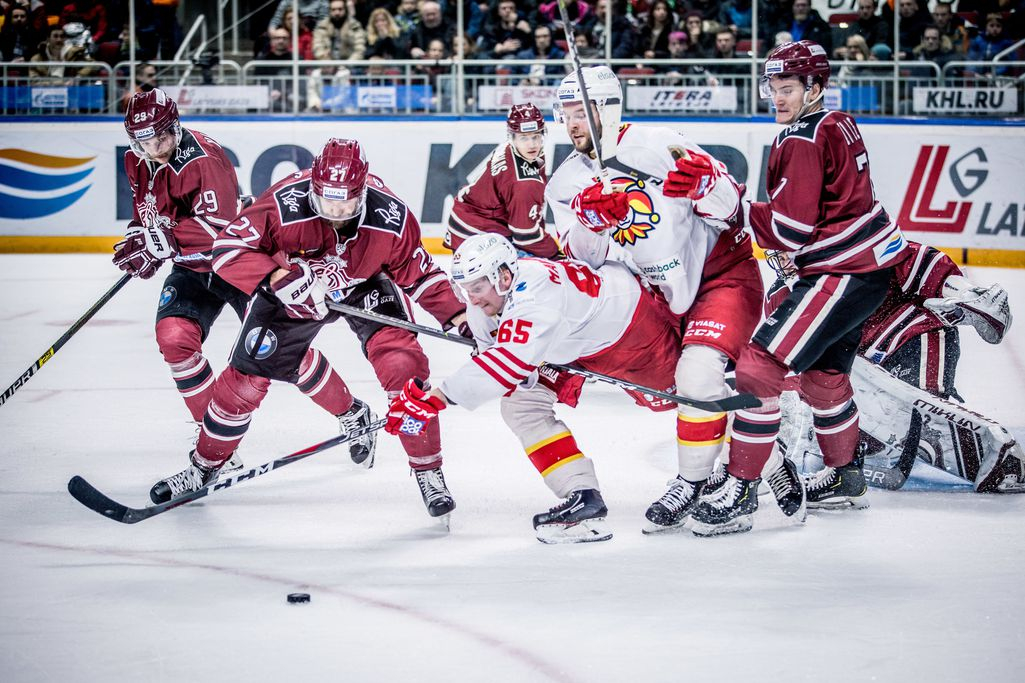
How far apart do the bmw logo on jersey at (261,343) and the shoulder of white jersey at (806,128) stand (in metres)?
1.62

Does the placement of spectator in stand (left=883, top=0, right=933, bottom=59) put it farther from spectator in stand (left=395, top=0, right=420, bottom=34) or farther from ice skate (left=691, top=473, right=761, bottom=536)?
ice skate (left=691, top=473, right=761, bottom=536)

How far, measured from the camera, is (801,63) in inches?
143

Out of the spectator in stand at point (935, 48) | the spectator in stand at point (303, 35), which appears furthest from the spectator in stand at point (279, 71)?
the spectator in stand at point (935, 48)

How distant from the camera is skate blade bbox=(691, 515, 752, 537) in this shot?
366 centimetres

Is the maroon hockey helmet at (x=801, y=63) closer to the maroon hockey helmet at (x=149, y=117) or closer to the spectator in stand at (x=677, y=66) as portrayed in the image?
the maroon hockey helmet at (x=149, y=117)

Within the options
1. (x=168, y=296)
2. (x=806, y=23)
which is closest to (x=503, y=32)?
(x=806, y=23)

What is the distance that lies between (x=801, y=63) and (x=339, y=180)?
136 centimetres

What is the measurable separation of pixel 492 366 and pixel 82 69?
7.89 metres

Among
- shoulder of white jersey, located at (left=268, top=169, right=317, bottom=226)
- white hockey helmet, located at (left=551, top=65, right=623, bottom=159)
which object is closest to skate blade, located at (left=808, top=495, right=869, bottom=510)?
white hockey helmet, located at (left=551, top=65, right=623, bottom=159)

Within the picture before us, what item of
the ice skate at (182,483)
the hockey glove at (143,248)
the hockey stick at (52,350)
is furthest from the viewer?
the hockey glove at (143,248)

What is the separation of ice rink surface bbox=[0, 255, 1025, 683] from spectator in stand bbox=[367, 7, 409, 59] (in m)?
Answer: 5.53

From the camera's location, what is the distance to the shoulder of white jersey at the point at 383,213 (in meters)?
3.89

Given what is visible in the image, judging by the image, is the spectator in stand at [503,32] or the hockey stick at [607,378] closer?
the hockey stick at [607,378]

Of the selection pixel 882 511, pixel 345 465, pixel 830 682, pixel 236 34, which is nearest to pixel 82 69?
pixel 236 34
